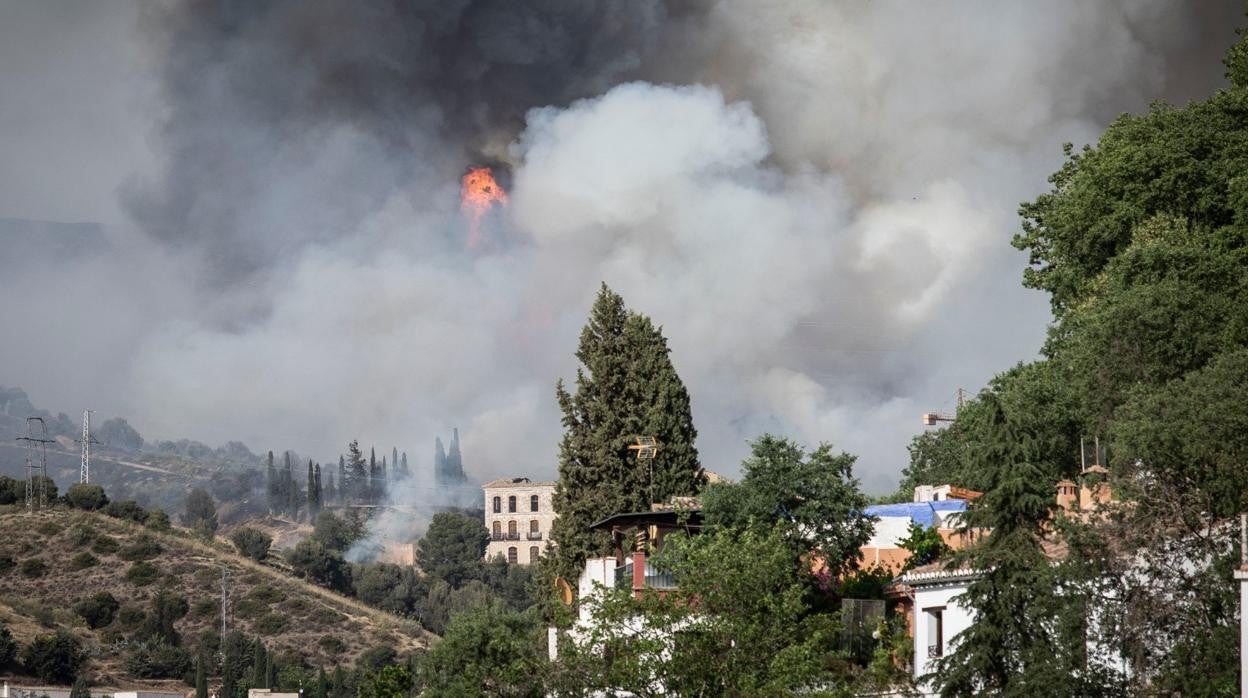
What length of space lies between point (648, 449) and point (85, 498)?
139231mm

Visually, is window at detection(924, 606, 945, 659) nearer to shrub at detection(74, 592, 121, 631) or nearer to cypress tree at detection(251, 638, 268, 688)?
cypress tree at detection(251, 638, 268, 688)

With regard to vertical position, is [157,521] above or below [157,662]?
above

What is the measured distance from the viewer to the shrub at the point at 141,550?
17912cm

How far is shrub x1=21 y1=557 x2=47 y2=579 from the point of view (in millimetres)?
173375

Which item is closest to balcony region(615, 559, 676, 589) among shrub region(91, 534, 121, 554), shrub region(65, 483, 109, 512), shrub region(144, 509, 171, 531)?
shrub region(91, 534, 121, 554)

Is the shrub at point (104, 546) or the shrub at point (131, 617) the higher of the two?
the shrub at point (104, 546)

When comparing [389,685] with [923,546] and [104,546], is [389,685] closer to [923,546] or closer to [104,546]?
[923,546]

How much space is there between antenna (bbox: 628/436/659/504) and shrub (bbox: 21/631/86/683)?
90.9 metres

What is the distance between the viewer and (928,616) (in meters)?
46.6

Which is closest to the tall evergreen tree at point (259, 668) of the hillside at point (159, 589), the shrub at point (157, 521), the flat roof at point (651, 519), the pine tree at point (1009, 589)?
the hillside at point (159, 589)

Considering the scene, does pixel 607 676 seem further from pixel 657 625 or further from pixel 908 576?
pixel 908 576

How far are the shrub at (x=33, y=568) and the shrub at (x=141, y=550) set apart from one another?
7.18m

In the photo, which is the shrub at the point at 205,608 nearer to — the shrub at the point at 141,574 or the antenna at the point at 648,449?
the shrub at the point at 141,574

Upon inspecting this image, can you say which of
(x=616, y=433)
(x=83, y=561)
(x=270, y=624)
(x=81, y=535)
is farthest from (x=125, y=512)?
(x=616, y=433)
